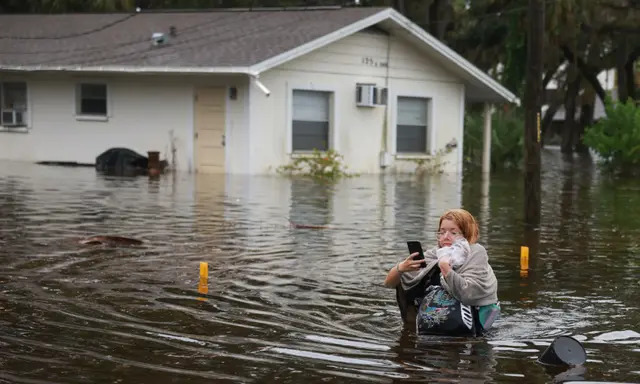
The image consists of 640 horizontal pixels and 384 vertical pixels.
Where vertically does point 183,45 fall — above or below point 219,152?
above

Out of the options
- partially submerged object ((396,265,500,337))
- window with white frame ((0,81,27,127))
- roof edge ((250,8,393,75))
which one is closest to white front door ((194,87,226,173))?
roof edge ((250,8,393,75))

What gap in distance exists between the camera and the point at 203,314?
8.58 metres

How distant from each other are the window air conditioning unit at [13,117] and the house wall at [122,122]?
29cm

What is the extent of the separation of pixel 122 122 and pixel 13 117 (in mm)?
4242

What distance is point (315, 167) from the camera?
2783cm

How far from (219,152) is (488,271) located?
65.7 feet

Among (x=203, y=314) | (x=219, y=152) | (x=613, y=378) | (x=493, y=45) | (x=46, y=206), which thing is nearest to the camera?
(x=613, y=378)

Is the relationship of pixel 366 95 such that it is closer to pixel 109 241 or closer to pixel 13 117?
pixel 13 117

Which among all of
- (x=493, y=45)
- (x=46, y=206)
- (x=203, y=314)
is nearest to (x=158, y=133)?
(x=46, y=206)

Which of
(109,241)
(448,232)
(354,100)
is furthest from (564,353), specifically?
(354,100)

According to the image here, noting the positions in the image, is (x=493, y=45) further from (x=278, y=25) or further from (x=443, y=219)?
(x=443, y=219)

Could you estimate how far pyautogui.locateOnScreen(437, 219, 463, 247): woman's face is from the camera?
26.3 ft

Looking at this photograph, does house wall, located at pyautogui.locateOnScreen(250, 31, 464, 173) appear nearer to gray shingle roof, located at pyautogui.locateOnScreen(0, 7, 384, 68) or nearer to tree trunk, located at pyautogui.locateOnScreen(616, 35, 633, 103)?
gray shingle roof, located at pyautogui.locateOnScreen(0, 7, 384, 68)

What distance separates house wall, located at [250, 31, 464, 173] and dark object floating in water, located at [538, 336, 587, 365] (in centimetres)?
2034
